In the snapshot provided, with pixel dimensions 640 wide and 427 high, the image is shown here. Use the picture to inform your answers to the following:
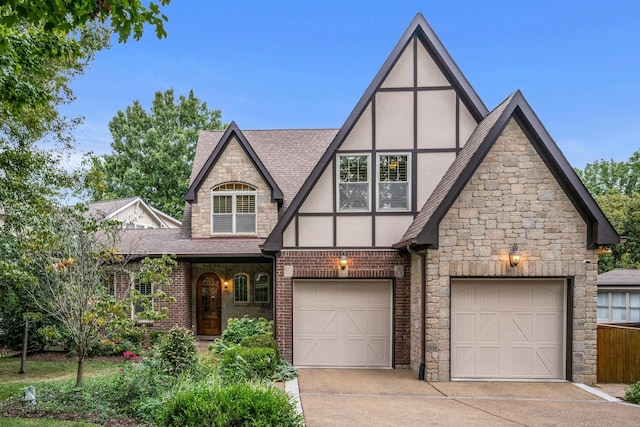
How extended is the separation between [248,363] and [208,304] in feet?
23.2

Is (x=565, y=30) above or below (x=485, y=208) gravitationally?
above

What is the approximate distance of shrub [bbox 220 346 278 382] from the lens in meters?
8.20

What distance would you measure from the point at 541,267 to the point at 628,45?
26.8 meters

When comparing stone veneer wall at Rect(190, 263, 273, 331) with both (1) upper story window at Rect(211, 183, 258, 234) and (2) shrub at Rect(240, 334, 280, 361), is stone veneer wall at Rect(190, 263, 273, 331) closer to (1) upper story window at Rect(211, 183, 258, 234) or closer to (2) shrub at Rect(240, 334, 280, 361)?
(1) upper story window at Rect(211, 183, 258, 234)

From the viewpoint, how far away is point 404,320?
34.7ft

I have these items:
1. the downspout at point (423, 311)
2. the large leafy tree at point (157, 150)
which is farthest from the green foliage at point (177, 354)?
the large leafy tree at point (157, 150)

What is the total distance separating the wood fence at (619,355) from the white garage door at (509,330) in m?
0.90

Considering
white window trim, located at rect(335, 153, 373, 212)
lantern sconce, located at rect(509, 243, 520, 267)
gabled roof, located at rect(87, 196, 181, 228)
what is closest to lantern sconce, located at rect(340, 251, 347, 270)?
white window trim, located at rect(335, 153, 373, 212)

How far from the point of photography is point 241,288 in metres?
15.0

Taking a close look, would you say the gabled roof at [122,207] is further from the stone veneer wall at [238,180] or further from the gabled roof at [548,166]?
the gabled roof at [548,166]

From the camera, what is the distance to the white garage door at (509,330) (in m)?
9.41

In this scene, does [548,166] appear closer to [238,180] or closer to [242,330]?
[242,330]

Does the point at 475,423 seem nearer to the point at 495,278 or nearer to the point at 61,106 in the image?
the point at 495,278

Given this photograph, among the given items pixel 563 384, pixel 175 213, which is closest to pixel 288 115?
pixel 175 213
